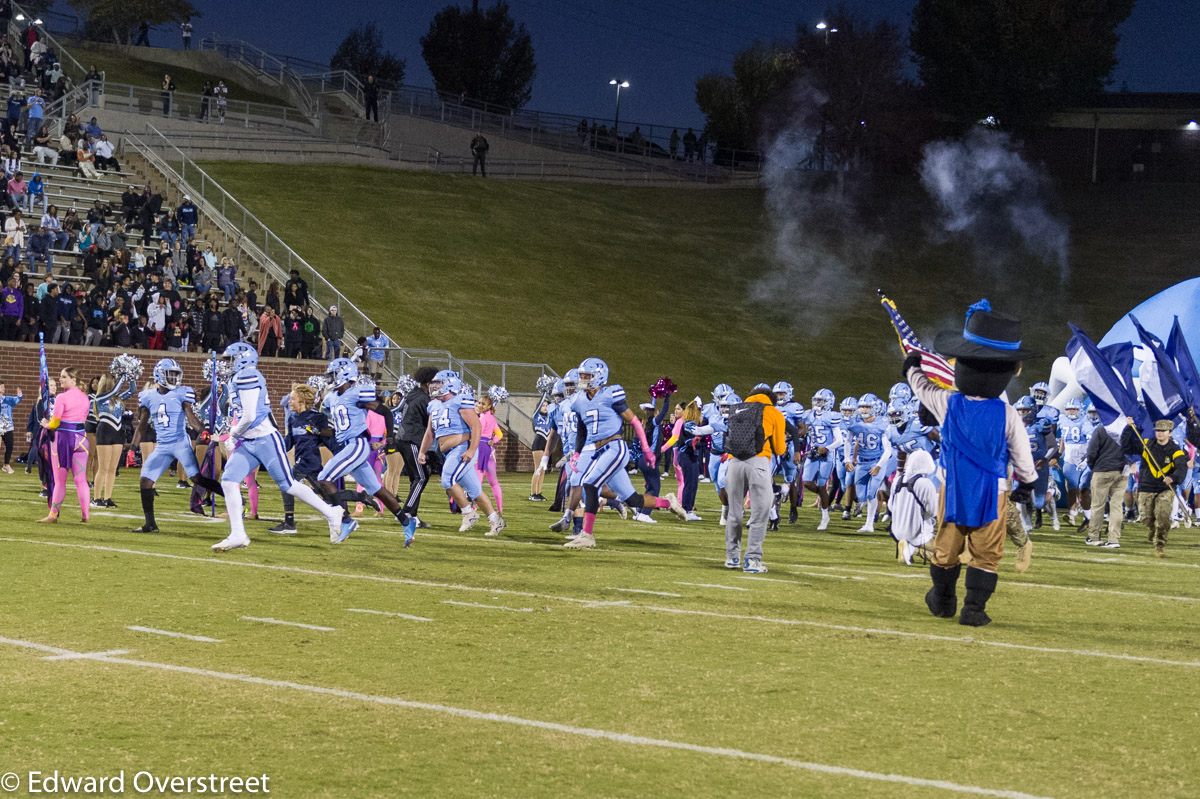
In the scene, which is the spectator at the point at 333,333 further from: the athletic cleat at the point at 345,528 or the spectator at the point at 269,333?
the athletic cleat at the point at 345,528

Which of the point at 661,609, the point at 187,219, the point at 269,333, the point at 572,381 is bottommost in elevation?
the point at 661,609

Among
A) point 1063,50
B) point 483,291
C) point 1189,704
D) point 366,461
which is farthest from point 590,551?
point 1063,50

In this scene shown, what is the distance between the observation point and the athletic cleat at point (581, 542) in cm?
1366

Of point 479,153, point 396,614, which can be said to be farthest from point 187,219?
point 396,614

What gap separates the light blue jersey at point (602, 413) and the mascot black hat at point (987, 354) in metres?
5.22

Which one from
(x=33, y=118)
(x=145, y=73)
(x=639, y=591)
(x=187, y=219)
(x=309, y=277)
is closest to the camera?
(x=639, y=591)

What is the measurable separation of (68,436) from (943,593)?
9.40 metres

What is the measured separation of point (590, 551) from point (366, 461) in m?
2.51

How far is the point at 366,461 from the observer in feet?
45.6

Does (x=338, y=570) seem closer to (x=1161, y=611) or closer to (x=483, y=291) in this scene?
(x=1161, y=611)

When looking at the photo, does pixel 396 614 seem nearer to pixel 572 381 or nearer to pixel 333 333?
pixel 572 381

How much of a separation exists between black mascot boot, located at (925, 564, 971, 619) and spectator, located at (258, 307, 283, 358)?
821 inches

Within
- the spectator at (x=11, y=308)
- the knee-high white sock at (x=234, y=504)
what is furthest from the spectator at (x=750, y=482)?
the spectator at (x=11, y=308)

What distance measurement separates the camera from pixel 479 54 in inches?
2616
